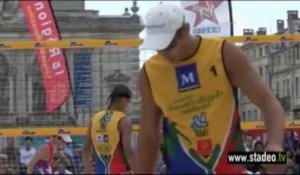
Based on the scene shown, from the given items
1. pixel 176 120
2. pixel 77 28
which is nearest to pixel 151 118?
pixel 176 120

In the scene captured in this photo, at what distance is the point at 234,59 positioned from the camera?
16.3 feet

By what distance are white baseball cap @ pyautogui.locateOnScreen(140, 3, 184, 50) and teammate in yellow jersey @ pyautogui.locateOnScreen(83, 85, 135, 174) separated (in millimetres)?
3889

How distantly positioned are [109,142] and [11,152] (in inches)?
240

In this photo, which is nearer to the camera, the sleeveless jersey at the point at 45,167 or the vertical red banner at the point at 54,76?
the sleeveless jersey at the point at 45,167

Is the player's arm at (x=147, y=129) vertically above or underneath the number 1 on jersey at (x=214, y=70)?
underneath

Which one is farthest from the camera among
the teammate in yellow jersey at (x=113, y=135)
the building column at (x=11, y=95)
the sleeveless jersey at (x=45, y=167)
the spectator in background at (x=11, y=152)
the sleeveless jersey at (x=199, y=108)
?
the spectator in background at (x=11, y=152)

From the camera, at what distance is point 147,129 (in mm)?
5254

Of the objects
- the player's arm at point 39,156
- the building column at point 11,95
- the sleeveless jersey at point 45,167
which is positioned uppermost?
the building column at point 11,95

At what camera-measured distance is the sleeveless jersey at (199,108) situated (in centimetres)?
512

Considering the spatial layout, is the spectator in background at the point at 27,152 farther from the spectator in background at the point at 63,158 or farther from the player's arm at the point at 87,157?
the player's arm at the point at 87,157

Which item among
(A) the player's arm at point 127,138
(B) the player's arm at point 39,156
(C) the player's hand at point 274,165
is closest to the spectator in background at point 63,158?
(B) the player's arm at point 39,156

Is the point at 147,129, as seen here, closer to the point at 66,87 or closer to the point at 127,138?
the point at 127,138

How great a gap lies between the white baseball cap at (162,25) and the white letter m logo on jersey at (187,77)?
0.27 metres

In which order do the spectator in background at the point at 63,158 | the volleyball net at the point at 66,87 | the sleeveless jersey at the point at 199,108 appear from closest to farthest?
the sleeveless jersey at the point at 199,108 < the spectator in background at the point at 63,158 < the volleyball net at the point at 66,87
